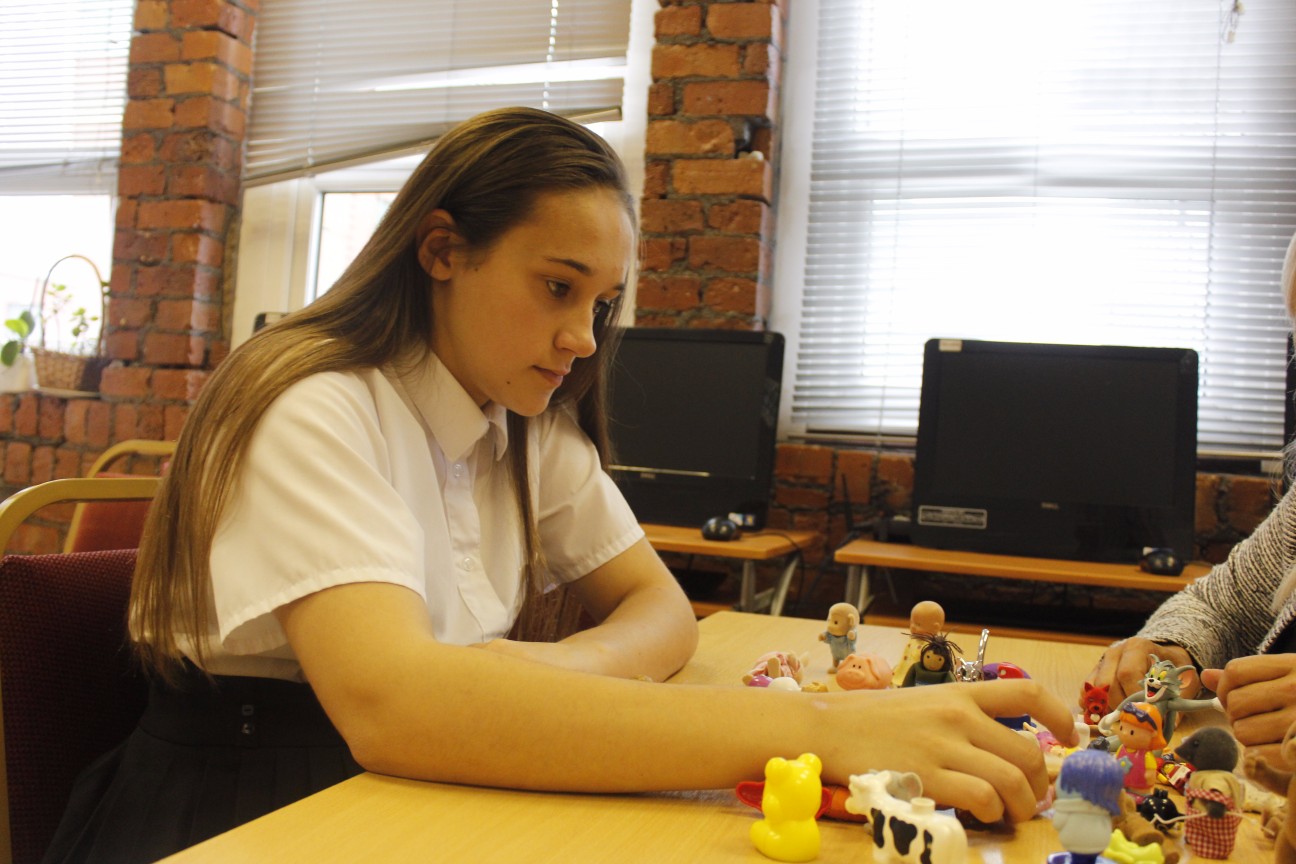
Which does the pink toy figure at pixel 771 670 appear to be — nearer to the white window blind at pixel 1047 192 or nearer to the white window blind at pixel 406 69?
the white window blind at pixel 1047 192

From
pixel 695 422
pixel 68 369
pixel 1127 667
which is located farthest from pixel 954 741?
pixel 68 369

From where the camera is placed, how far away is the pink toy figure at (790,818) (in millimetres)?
569

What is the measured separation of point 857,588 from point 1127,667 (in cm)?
114

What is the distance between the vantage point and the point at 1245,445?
8.27 feet

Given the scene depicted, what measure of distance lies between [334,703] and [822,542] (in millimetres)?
2083

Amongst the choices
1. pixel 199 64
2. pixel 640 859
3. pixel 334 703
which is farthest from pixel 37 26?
pixel 640 859

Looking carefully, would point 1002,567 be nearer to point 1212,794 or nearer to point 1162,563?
point 1162,563

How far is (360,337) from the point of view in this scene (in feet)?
3.12

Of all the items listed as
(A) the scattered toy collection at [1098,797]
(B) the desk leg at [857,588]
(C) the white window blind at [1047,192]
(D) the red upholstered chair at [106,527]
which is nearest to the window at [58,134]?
(D) the red upholstered chair at [106,527]

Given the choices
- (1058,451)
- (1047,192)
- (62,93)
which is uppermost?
(62,93)

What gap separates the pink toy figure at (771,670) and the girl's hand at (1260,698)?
0.35 meters

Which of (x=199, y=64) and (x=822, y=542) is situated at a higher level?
(x=199, y=64)

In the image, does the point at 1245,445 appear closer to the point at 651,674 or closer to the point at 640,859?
the point at 651,674

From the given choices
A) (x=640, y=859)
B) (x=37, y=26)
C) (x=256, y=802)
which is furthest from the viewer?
(x=37, y=26)
